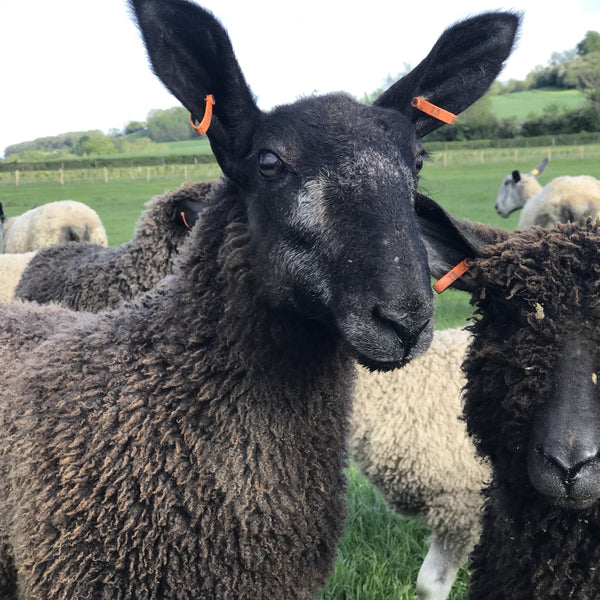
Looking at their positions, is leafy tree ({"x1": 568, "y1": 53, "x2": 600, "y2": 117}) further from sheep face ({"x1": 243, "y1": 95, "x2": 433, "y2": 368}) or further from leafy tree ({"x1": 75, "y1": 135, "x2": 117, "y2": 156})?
sheep face ({"x1": 243, "y1": 95, "x2": 433, "y2": 368})

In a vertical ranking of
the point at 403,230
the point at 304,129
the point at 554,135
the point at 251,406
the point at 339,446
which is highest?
the point at 304,129

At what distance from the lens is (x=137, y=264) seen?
6.56m

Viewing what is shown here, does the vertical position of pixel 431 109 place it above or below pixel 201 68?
below

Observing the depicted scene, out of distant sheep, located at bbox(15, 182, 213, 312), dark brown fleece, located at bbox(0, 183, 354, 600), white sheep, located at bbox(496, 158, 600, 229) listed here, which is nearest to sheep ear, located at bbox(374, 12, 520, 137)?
dark brown fleece, located at bbox(0, 183, 354, 600)

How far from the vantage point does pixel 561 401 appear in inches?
88.5

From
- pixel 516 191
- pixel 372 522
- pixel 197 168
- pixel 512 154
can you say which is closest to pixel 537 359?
pixel 372 522

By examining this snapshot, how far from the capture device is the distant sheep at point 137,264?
6.45 meters

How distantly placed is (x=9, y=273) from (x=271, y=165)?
→ 25.1ft

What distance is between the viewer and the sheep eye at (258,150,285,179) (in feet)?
8.02

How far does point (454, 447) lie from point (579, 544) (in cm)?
174

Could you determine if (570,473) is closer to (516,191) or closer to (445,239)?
(445,239)

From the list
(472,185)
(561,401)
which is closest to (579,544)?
(561,401)

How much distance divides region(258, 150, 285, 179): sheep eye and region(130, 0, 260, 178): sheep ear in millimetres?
165

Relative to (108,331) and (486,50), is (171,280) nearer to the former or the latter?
(108,331)
